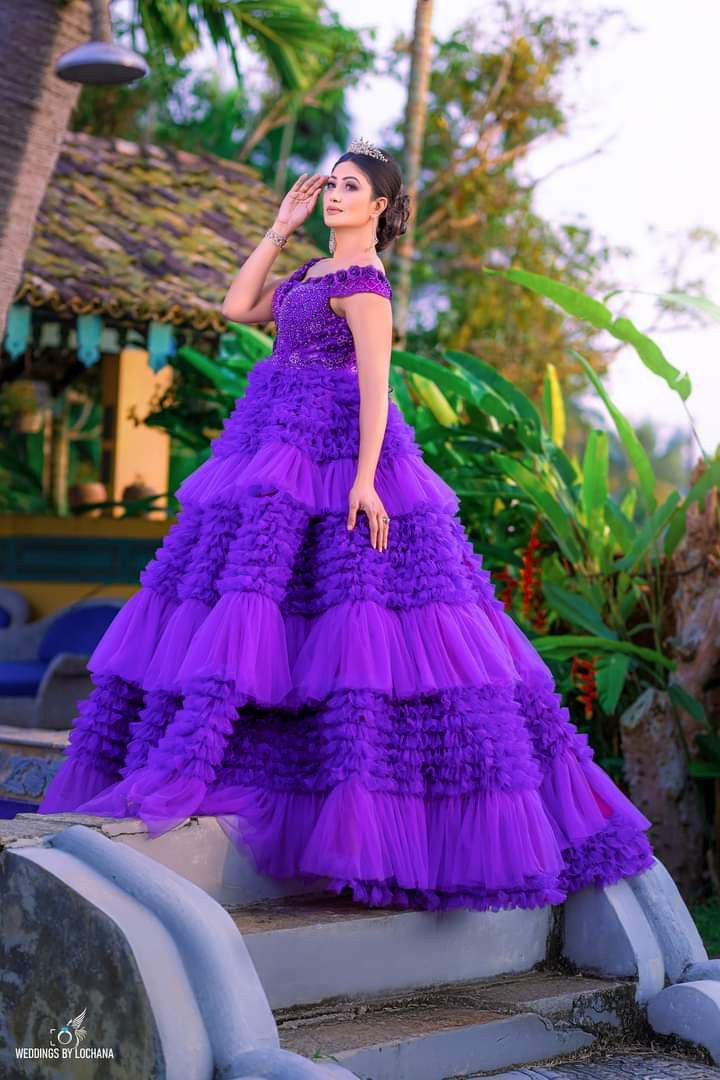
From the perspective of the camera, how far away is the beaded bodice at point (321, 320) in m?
3.75

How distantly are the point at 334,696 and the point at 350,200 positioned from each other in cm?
141

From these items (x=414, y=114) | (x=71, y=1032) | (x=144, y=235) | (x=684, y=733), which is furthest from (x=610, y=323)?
(x=414, y=114)

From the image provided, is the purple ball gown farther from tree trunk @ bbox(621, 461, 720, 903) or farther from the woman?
tree trunk @ bbox(621, 461, 720, 903)

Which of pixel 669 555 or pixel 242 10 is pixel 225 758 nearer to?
pixel 669 555

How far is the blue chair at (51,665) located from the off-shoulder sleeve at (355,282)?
3192 millimetres

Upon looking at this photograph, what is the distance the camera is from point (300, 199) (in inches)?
157

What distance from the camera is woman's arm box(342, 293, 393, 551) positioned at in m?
3.55

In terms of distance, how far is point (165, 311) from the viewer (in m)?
9.12

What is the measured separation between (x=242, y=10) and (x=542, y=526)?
372 cm

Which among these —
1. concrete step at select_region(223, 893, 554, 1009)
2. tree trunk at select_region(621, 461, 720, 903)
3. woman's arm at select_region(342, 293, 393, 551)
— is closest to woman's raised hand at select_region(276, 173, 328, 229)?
woman's arm at select_region(342, 293, 393, 551)

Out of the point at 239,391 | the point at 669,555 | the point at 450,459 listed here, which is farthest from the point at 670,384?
the point at 239,391

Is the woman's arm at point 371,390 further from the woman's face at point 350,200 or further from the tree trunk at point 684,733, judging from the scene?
the tree trunk at point 684,733

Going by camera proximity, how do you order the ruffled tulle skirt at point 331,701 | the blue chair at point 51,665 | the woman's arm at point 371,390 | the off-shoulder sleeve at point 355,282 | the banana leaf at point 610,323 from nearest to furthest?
1. the ruffled tulle skirt at point 331,701
2. the woman's arm at point 371,390
3. the off-shoulder sleeve at point 355,282
4. the banana leaf at point 610,323
5. the blue chair at point 51,665

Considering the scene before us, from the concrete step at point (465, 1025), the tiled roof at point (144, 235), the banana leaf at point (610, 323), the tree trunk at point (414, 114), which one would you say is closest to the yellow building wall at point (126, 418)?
the tiled roof at point (144, 235)
